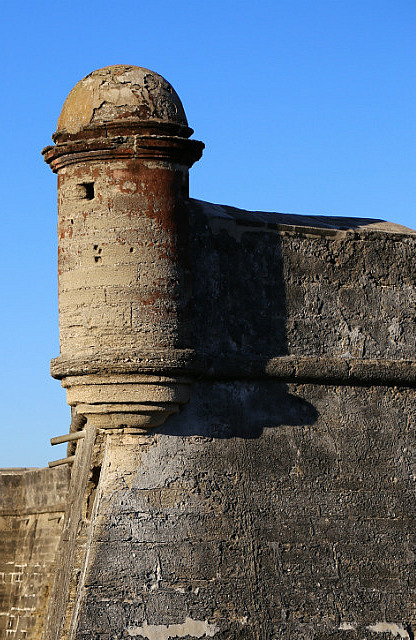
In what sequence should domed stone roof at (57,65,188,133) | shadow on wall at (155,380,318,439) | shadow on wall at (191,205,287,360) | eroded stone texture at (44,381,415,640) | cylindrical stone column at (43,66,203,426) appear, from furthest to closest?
shadow on wall at (191,205,287,360)
shadow on wall at (155,380,318,439)
domed stone roof at (57,65,188,133)
cylindrical stone column at (43,66,203,426)
eroded stone texture at (44,381,415,640)

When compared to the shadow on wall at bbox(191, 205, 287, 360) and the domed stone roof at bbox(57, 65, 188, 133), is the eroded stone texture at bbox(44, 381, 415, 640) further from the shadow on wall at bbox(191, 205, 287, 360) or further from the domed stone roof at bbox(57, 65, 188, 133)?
the domed stone roof at bbox(57, 65, 188, 133)

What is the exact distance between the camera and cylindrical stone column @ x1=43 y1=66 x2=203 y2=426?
8891mm

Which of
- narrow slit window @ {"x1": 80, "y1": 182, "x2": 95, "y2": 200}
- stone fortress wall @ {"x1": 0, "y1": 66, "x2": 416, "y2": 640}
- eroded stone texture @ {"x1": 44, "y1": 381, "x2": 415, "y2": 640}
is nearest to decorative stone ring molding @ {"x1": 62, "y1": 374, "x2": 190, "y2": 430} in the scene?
stone fortress wall @ {"x1": 0, "y1": 66, "x2": 416, "y2": 640}

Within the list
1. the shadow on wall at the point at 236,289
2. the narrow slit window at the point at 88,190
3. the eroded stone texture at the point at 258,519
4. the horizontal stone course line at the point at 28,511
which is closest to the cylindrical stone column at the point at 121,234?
the narrow slit window at the point at 88,190

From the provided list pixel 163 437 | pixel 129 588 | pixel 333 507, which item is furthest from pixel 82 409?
pixel 333 507

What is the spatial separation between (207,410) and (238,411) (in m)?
0.25

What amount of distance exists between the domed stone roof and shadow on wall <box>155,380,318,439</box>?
1851mm

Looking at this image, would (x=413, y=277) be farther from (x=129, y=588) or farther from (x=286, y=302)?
(x=129, y=588)

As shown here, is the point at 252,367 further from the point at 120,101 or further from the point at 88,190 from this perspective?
the point at 120,101

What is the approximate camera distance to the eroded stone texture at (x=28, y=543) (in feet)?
39.0

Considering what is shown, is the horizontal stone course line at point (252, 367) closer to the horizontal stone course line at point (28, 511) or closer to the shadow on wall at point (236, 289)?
the shadow on wall at point (236, 289)

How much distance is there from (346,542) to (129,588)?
1.68 metres

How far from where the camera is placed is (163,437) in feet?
29.7

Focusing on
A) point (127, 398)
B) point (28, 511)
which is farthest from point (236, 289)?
point (28, 511)
